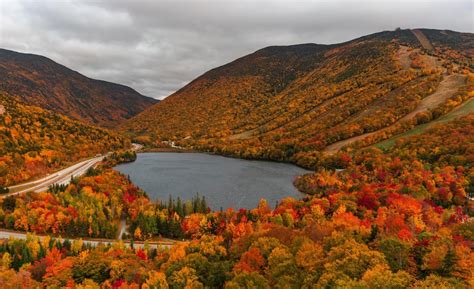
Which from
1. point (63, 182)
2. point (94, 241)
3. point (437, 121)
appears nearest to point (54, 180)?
point (63, 182)

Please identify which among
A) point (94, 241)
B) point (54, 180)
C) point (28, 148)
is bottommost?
point (94, 241)

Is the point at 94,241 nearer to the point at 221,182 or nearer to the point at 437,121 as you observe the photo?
the point at 221,182

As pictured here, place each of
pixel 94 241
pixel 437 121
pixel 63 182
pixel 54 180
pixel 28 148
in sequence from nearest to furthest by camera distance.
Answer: pixel 94 241 → pixel 63 182 → pixel 54 180 → pixel 28 148 → pixel 437 121

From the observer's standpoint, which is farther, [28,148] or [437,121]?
[437,121]

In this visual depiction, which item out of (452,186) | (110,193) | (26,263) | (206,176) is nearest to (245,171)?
(206,176)

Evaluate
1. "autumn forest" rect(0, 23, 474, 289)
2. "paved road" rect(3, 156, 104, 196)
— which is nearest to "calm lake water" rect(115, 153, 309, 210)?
"autumn forest" rect(0, 23, 474, 289)

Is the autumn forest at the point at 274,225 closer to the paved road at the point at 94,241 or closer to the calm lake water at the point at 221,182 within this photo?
the paved road at the point at 94,241
